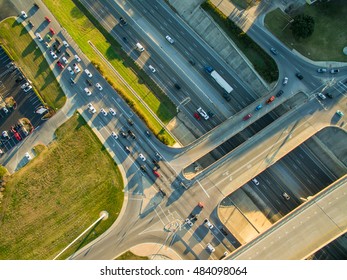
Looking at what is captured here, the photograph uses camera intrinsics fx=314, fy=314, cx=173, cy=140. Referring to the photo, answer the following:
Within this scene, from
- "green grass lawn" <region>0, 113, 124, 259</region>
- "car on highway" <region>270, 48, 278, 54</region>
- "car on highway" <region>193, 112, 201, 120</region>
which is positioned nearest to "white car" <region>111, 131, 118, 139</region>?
"green grass lawn" <region>0, 113, 124, 259</region>

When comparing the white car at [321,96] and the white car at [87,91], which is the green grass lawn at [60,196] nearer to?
the white car at [87,91]

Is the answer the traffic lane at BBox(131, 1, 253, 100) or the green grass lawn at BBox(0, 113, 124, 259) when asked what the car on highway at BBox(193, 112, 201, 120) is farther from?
the green grass lawn at BBox(0, 113, 124, 259)

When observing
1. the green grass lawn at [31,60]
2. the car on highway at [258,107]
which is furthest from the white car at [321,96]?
the green grass lawn at [31,60]

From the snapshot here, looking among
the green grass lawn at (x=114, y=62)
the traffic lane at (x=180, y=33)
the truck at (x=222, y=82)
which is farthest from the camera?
the traffic lane at (x=180, y=33)

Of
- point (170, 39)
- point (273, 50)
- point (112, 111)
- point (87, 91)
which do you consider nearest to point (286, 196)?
point (273, 50)

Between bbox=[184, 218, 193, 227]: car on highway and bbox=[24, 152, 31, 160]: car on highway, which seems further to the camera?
bbox=[24, 152, 31, 160]: car on highway

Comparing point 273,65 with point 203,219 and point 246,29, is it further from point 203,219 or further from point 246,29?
point 203,219

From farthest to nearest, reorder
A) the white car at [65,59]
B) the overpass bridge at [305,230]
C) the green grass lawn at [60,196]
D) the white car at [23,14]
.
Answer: the white car at [23,14]
the white car at [65,59]
the green grass lawn at [60,196]
the overpass bridge at [305,230]
